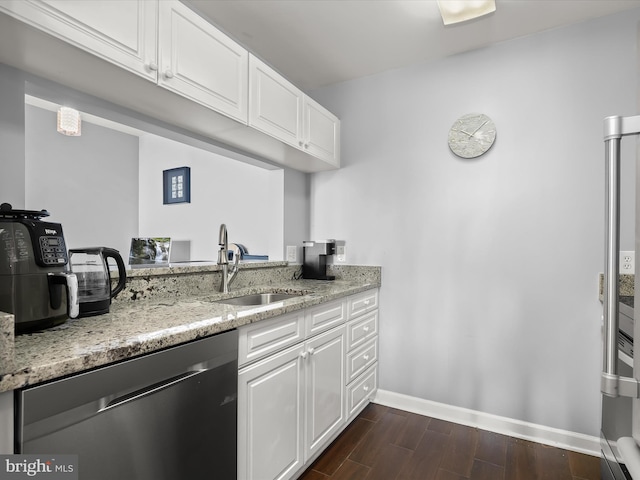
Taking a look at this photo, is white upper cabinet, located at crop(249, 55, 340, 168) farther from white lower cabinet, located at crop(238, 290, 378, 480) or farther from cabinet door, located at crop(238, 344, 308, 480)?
cabinet door, located at crop(238, 344, 308, 480)

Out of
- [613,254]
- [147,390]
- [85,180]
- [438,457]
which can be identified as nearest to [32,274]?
[147,390]

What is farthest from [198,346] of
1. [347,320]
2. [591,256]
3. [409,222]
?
[591,256]

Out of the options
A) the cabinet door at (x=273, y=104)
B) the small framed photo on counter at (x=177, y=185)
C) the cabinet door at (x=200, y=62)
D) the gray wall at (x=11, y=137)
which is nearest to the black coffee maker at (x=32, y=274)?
the gray wall at (x=11, y=137)

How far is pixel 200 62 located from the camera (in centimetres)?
149

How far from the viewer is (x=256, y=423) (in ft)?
4.42

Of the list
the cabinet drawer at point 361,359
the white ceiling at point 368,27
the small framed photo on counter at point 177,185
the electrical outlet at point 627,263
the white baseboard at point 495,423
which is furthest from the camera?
the small framed photo on counter at point 177,185

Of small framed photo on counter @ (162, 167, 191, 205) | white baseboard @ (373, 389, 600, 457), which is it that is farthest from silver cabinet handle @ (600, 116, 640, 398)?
small framed photo on counter @ (162, 167, 191, 205)

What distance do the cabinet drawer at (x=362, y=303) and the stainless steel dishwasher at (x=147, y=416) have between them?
1.07 meters

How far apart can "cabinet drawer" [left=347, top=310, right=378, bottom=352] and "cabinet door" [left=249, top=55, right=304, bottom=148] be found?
122 centimetres

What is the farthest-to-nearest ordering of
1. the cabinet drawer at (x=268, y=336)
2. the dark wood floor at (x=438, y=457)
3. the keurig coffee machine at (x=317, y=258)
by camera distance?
the keurig coffee machine at (x=317, y=258)
the dark wood floor at (x=438, y=457)
the cabinet drawer at (x=268, y=336)

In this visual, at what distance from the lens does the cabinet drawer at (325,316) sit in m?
1.71

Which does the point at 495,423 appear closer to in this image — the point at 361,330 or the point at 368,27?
the point at 361,330

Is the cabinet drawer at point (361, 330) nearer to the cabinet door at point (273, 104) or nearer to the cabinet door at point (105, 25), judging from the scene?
the cabinet door at point (273, 104)

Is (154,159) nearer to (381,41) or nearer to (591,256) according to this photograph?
(381,41)
